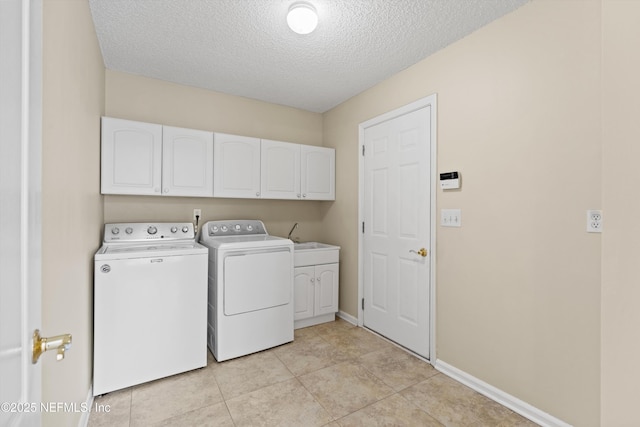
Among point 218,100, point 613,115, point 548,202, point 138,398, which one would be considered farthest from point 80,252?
point 548,202

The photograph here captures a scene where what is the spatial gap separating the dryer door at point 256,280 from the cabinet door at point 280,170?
30.2 inches

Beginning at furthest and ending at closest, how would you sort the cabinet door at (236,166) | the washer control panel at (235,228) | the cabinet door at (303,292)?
the cabinet door at (303,292) → the washer control panel at (235,228) → the cabinet door at (236,166)

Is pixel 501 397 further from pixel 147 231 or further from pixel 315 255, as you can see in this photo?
pixel 147 231

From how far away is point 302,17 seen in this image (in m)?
1.85

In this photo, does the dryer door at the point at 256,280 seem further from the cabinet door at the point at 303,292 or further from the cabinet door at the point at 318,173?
the cabinet door at the point at 318,173

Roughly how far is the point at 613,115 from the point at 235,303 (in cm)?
250

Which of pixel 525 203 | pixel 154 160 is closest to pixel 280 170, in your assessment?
pixel 154 160

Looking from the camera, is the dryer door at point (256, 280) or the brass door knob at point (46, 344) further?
the dryer door at point (256, 280)

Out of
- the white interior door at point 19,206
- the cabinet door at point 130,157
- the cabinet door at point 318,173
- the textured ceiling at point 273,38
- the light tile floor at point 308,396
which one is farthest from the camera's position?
the cabinet door at point 318,173

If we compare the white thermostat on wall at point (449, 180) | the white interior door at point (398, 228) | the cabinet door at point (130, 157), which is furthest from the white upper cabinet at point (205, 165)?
the white thermostat on wall at point (449, 180)

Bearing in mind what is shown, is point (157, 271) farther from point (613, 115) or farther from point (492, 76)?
point (492, 76)

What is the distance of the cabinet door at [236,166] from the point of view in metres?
2.89

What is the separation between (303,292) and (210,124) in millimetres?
2070

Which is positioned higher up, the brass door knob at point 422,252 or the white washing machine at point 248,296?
the brass door knob at point 422,252
